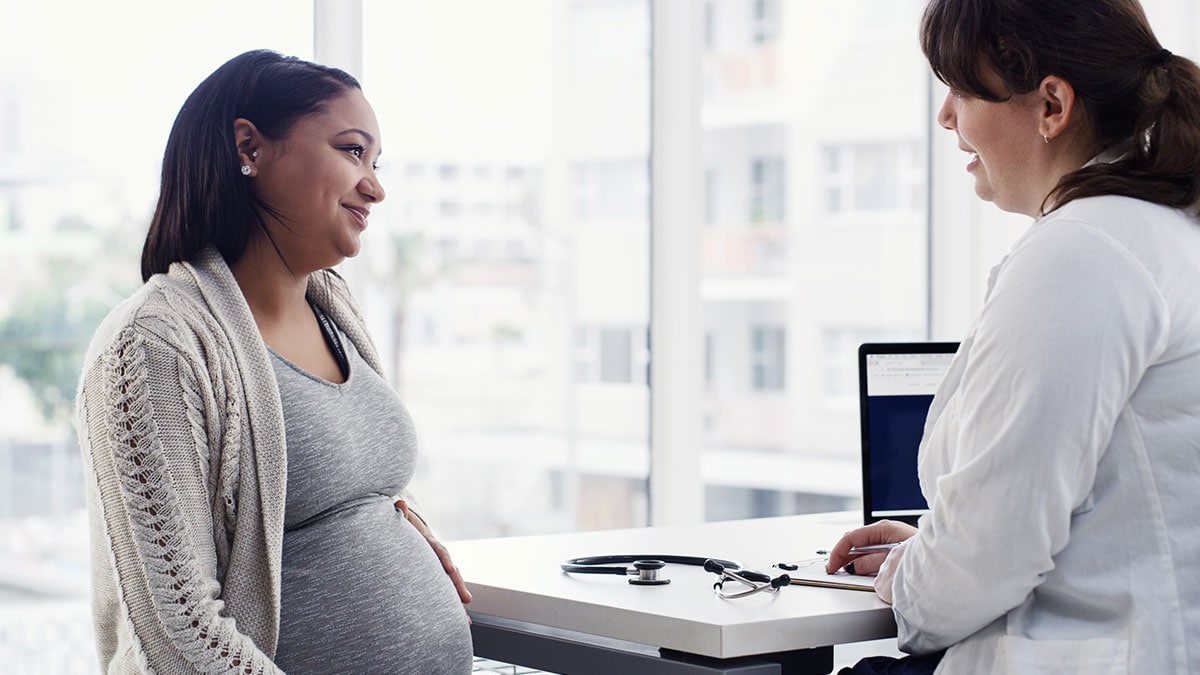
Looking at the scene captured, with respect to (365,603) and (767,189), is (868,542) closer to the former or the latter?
(365,603)

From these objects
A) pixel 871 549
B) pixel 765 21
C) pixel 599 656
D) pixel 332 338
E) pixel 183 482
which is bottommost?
pixel 599 656

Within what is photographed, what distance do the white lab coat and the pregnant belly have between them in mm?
655

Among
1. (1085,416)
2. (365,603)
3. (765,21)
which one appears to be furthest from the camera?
(765,21)

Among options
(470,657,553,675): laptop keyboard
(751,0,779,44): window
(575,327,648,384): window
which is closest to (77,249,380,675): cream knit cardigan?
(470,657,553,675): laptop keyboard

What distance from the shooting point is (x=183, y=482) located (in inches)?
53.7

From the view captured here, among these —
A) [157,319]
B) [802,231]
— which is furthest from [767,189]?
[157,319]

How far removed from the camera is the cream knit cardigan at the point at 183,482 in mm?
1345

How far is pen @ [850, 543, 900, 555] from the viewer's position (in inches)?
62.8

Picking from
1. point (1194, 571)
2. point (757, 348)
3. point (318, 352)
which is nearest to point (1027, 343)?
point (1194, 571)

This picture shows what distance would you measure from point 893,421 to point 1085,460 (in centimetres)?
73

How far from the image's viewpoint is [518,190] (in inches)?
110

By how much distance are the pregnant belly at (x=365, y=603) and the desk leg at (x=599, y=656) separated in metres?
0.08

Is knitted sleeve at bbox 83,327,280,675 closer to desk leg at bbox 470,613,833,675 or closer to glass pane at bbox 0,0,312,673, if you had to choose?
desk leg at bbox 470,613,833,675

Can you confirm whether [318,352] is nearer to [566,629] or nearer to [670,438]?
[566,629]
